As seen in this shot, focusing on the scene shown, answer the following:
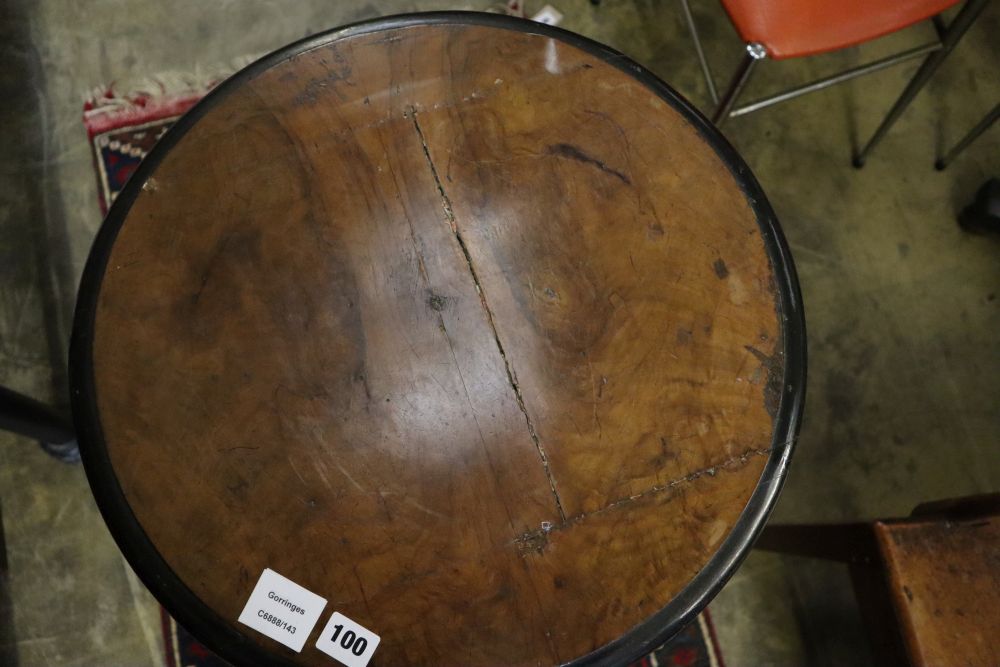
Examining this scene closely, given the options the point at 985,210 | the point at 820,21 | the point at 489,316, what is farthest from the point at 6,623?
the point at 985,210

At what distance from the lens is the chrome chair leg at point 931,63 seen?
1.49 m

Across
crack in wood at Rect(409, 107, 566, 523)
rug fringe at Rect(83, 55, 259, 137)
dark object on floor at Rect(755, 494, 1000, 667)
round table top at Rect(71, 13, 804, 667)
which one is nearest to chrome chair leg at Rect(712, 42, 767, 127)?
round table top at Rect(71, 13, 804, 667)

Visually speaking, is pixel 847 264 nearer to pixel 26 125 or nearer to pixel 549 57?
pixel 549 57

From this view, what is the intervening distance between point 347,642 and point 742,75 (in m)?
1.26

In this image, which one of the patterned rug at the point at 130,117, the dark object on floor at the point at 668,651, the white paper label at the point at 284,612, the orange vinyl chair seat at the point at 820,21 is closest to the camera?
the white paper label at the point at 284,612

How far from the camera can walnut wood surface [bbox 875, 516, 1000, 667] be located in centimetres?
105

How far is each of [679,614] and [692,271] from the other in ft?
1.59

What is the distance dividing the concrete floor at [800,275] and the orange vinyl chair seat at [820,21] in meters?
0.56

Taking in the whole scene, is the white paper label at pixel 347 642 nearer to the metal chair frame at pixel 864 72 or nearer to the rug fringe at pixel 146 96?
the metal chair frame at pixel 864 72

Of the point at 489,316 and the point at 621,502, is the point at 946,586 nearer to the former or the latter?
the point at 621,502

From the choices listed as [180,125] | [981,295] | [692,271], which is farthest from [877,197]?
[180,125]

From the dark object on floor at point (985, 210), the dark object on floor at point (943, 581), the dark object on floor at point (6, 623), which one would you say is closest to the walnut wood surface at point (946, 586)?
the dark object on floor at point (943, 581)

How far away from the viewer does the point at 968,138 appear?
184 cm

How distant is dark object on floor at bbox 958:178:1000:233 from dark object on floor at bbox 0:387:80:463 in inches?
84.0
